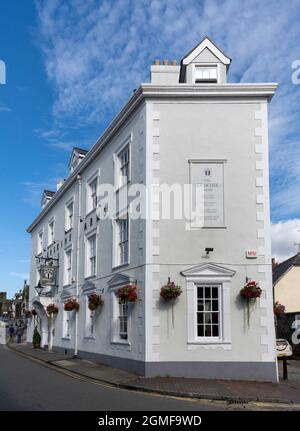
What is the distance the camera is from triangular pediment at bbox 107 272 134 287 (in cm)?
1664

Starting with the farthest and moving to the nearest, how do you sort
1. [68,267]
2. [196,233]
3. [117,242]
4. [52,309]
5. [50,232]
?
[50,232], [52,309], [68,267], [117,242], [196,233]

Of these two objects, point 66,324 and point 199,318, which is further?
point 66,324

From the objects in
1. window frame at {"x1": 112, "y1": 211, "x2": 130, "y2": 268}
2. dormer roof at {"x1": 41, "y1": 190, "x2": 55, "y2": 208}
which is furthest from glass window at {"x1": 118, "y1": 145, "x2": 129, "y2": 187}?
dormer roof at {"x1": 41, "y1": 190, "x2": 55, "y2": 208}

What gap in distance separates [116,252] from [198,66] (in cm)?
749

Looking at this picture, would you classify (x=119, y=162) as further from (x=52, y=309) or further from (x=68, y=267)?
(x=52, y=309)

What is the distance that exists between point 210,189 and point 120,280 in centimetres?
470

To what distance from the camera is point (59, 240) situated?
27609mm

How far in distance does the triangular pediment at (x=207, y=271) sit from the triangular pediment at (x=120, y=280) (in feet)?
7.27

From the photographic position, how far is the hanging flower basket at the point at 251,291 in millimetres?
14664

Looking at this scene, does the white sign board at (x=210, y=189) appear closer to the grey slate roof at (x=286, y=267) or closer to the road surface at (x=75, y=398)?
the road surface at (x=75, y=398)

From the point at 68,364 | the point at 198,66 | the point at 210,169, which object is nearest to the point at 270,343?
the point at 210,169

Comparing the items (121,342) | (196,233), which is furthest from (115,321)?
(196,233)

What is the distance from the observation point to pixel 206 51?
57.9 ft

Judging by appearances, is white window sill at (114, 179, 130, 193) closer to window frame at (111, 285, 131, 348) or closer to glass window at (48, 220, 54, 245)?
window frame at (111, 285, 131, 348)
